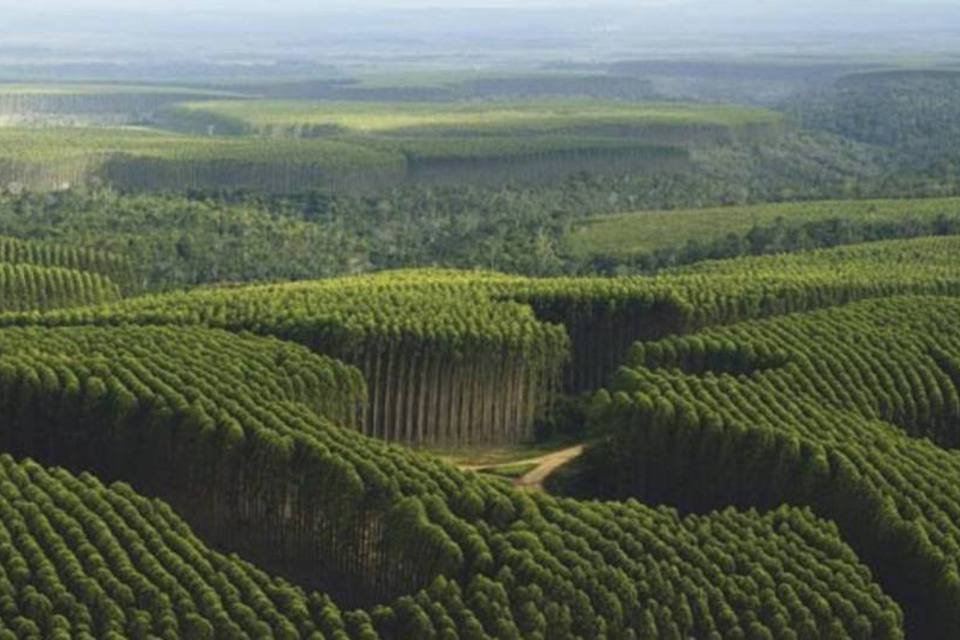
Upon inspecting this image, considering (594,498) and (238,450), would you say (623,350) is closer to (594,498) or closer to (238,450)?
(594,498)

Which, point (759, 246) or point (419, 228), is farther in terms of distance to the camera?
point (419, 228)

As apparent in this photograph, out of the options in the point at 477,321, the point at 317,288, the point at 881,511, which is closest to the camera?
the point at 881,511

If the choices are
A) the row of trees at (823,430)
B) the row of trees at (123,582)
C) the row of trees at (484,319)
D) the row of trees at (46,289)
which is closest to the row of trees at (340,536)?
the row of trees at (123,582)

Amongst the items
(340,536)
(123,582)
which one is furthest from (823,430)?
(123,582)

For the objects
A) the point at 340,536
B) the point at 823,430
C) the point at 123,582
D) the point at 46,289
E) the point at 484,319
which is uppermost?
the point at 484,319

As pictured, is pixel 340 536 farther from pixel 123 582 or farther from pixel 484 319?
pixel 484 319

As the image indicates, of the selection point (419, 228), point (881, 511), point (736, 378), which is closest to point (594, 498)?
point (736, 378)
